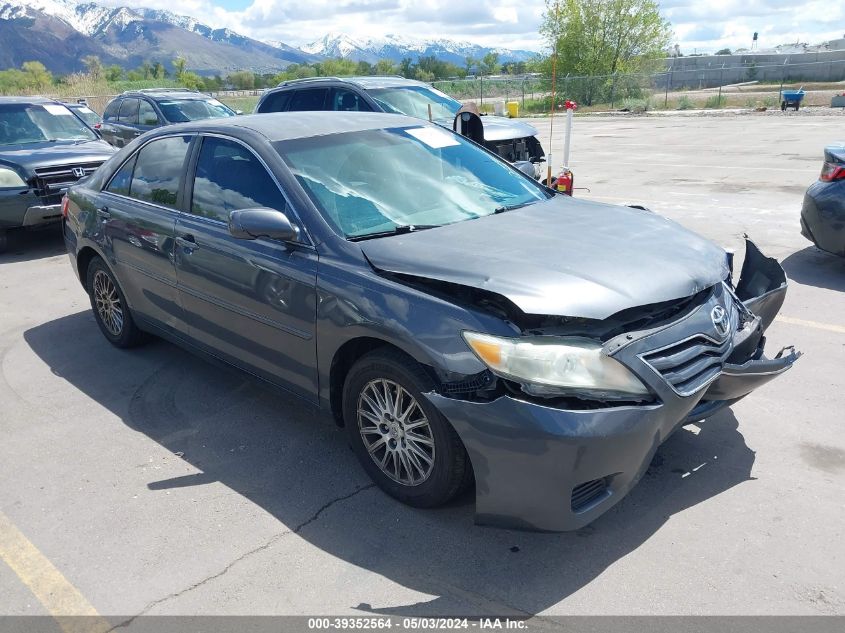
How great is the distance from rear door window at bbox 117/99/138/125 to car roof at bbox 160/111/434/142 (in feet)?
34.5

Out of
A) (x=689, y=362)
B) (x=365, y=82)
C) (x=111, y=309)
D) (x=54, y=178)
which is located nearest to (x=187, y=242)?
(x=111, y=309)

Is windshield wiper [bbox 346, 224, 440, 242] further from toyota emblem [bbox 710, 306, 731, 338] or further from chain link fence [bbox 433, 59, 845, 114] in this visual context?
chain link fence [bbox 433, 59, 845, 114]

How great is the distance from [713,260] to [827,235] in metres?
3.77

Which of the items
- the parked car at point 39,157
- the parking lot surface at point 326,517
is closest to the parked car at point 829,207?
the parking lot surface at point 326,517

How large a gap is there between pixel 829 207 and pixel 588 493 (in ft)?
16.2

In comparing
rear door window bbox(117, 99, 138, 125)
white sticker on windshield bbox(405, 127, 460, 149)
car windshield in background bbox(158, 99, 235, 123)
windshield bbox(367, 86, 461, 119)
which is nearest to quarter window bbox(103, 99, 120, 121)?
rear door window bbox(117, 99, 138, 125)

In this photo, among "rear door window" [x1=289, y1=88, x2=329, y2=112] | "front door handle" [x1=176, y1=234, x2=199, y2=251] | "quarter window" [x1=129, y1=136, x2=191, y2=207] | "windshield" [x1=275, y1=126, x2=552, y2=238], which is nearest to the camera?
"windshield" [x1=275, y1=126, x2=552, y2=238]

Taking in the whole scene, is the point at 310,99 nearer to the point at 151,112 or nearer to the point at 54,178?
the point at 54,178

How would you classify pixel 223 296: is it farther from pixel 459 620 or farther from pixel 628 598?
pixel 628 598

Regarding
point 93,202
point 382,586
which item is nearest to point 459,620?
point 382,586

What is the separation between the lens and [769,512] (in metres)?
3.24

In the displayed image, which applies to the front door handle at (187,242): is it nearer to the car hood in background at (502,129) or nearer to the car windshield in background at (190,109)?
the car hood in background at (502,129)

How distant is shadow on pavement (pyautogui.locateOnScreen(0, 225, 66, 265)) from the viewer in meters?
9.02

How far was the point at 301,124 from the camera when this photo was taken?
14.0 ft
